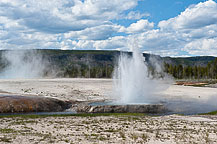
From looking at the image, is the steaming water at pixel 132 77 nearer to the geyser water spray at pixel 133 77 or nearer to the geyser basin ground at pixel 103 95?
the geyser water spray at pixel 133 77

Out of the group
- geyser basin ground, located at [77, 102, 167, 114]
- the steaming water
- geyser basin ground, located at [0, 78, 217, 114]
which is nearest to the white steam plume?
geyser basin ground, located at [0, 78, 217, 114]

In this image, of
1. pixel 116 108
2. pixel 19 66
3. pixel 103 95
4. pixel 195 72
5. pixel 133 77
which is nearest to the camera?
pixel 116 108

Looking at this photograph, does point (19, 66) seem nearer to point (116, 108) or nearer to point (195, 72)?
point (195, 72)

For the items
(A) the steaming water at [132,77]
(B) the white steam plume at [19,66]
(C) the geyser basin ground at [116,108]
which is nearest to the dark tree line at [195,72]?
(B) the white steam plume at [19,66]

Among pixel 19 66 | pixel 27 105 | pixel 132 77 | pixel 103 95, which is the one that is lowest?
pixel 103 95

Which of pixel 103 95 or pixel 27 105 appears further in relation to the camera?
pixel 103 95

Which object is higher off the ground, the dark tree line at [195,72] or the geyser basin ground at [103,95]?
the dark tree line at [195,72]

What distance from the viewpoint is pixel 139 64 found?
30359 millimetres

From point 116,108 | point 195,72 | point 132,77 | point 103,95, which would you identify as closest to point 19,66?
point 195,72

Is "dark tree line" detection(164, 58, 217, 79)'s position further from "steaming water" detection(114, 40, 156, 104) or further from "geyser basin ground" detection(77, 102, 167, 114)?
"geyser basin ground" detection(77, 102, 167, 114)

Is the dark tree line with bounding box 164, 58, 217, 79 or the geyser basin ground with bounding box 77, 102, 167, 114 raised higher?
the dark tree line with bounding box 164, 58, 217, 79

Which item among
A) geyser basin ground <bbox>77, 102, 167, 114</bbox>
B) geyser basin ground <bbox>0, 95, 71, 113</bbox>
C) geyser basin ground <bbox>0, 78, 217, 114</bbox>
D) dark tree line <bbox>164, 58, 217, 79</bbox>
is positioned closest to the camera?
geyser basin ground <bbox>0, 95, 71, 113</bbox>

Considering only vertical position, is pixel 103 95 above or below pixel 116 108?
above

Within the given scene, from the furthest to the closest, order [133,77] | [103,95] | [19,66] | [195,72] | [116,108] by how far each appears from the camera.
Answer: [19,66] → [195,72] → [103,95] → [133,77] → [116,108]
